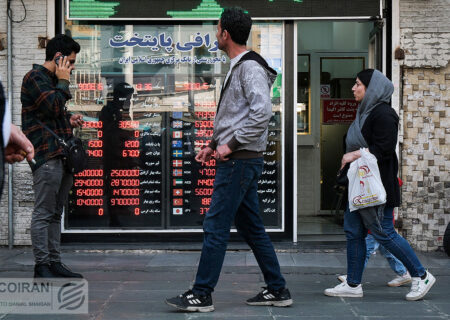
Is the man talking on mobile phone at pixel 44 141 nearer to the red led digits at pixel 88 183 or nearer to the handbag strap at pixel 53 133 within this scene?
the handbag strap at pixel 53 133

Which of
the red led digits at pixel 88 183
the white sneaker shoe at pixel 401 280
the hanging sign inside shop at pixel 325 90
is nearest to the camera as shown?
the white sneaker shoe at pixel 401 280

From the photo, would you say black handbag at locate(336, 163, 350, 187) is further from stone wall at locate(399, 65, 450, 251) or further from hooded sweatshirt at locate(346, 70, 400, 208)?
stone wall at locate(399, 65, 450, 251)

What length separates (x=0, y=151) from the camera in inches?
105

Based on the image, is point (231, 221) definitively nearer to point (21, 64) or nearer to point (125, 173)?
point (125, 173)

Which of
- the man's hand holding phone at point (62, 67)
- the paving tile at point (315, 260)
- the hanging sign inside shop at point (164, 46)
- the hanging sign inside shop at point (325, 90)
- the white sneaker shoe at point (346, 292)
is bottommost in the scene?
the paving tile at point (315, 260)

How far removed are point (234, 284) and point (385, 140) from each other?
1894 millimetres

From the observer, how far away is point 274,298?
4.94m

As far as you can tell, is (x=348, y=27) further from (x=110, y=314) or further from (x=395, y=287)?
(x=110, y=314)

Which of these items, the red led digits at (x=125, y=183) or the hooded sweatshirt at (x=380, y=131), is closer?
the hooded sweatshirt at (x=380, y=131)

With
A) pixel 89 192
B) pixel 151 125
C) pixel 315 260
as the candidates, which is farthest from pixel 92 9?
pixel 315 260

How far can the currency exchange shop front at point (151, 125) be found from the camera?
809 cm

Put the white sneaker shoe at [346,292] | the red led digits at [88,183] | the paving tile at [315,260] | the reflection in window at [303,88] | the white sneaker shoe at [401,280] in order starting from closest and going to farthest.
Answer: the white sneaker shoe at [346,292] < the white sneaker shoe at [401,280] < the paving tile at [315,260] < the red led digits at [88,183] < the reflection in window at [303,88]

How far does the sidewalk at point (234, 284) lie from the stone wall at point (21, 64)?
321mm

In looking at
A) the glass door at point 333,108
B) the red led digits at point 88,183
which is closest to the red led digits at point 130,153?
the red led digits at point 88,183
